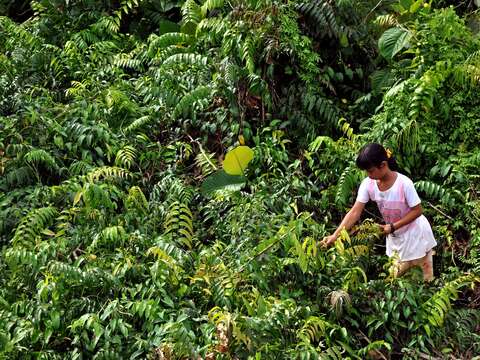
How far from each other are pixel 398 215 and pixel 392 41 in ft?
8.03

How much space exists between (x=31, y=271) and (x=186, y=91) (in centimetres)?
287

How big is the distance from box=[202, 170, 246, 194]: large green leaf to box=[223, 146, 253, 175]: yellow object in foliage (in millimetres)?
51

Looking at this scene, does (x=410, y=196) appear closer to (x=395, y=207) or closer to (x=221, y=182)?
(x=395, y=207)

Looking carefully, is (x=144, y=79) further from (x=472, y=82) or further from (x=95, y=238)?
(x=472, y=82)

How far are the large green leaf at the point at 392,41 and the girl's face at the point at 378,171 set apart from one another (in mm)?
2239

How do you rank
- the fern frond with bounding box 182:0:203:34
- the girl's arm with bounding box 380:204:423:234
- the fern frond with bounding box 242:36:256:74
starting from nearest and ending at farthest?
the girl's arm with bounding box 380:204:423:234, the fern frond with bounding box 242:36:256:74, the fern frond with bounding box 182:0:203:34

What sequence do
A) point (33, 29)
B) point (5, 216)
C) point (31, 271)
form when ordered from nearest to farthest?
point (31, 271)
point (5, 216)
point (33, 29)

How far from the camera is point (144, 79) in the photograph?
28.8 ft

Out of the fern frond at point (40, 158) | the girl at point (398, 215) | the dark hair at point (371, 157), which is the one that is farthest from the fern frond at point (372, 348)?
the fern frond at point (40, 158)

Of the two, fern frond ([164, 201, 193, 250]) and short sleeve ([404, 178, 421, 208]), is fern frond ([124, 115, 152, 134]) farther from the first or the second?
short sleeve ([404, 178, 421, 208])

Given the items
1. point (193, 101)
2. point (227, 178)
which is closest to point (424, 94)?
point (227, 178)

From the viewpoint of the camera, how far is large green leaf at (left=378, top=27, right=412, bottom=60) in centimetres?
786

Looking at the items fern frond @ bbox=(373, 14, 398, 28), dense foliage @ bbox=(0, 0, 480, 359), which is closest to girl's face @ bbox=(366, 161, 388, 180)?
dense foliage @ bbox=(0, 0, 480, 359)

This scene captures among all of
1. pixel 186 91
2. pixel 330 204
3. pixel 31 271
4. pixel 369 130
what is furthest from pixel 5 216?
pixel 369 130
